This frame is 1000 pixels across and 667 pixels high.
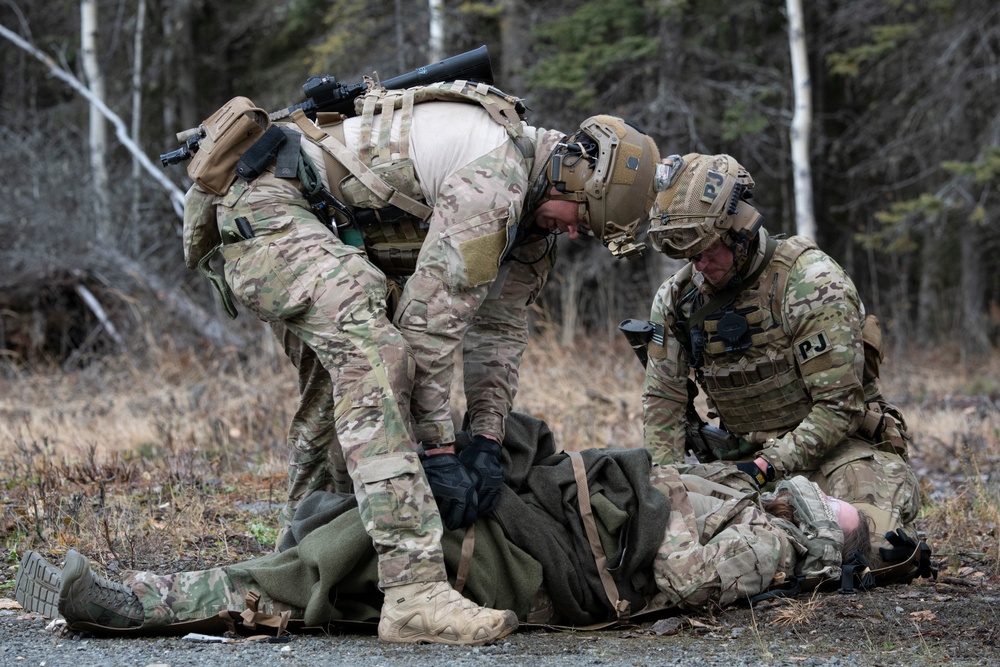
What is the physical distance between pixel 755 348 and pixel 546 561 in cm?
187

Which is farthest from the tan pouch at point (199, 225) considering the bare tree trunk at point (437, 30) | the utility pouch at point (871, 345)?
the bare tree trunk at point (437, 30)

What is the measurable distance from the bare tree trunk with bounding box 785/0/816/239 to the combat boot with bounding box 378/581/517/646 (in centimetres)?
1047

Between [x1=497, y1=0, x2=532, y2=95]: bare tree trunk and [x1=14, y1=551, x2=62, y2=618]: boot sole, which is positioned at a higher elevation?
[x1=497, y1=0, x2=532, y2=95]: bare tree trunk

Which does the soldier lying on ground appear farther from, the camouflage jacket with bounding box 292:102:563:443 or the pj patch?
the pj patch

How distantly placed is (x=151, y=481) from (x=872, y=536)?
3994 millimetres

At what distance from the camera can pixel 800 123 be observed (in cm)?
1327

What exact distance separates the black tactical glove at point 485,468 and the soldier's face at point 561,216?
0.91 m

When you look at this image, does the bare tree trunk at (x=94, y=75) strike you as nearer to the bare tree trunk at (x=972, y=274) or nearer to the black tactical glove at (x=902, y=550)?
the bare tree trunk at (x=972, y=274)

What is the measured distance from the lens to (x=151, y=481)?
619 cm

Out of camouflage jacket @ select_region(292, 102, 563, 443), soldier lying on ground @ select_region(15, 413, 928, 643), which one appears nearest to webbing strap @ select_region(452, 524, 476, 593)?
soldier lying on ground @ select_region(15, 413, 928, 643)

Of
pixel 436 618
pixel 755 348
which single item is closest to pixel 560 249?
pixel 755 348

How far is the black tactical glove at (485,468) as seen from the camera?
12.5 ft

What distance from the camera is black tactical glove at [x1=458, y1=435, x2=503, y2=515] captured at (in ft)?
12.5

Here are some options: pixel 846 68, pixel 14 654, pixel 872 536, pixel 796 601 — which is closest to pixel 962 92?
pixel 846 68
